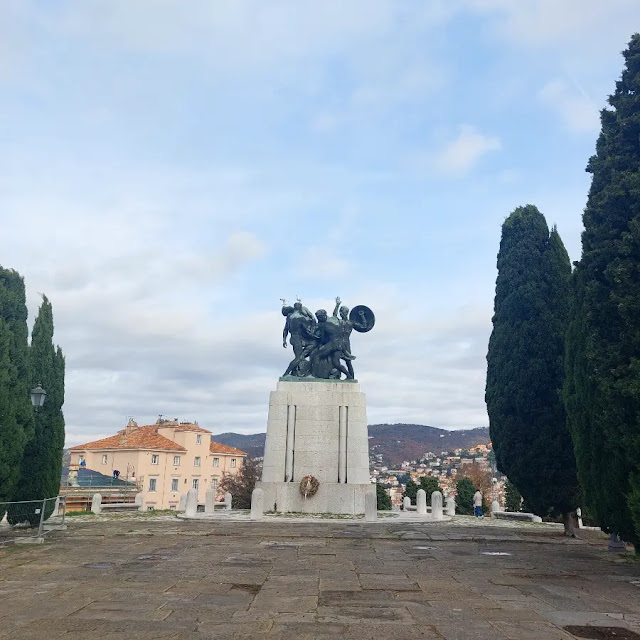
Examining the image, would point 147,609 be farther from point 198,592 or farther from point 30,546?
point 30,546

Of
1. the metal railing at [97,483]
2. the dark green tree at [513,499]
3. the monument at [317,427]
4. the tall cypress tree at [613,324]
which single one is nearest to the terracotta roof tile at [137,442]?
the metal railing at [97,483]

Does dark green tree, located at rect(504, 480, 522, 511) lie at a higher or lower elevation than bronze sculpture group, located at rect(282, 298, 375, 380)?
lower

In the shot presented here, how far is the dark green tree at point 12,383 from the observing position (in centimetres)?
1398

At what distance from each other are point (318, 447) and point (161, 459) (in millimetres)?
38160

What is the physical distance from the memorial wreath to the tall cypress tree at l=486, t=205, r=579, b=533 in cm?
772

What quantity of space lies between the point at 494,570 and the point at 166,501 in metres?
55.0

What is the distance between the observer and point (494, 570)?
1061 centimetres

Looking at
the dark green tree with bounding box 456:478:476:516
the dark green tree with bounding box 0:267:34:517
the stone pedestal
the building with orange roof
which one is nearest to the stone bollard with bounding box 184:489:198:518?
the stone pedestal

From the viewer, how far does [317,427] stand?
25.9 m

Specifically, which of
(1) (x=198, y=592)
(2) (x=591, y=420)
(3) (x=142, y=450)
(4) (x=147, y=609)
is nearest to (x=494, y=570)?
(2) (x=591, y=420)

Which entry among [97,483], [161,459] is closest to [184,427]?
[161,459]

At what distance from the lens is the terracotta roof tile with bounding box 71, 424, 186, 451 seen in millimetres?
58469

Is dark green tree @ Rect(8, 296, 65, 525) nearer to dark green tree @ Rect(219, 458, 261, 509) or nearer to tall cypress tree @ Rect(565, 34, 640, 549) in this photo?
tall cypress tree @ Rect(565, 34, 640, 549)

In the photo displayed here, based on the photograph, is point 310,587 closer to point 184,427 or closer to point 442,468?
point 184,427
